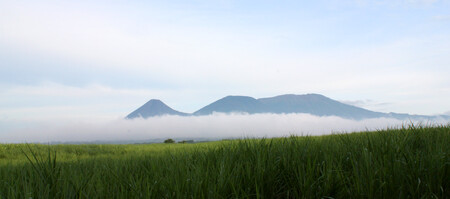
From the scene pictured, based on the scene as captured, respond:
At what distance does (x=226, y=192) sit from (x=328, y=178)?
869mm

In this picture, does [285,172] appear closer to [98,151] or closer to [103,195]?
[103,195]

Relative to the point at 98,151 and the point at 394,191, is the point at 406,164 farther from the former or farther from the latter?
the point at 98,151

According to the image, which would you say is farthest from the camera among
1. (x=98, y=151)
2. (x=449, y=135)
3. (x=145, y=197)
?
(x=98, y=151)

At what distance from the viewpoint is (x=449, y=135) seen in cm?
511

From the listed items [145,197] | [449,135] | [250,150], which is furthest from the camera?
[449,135]

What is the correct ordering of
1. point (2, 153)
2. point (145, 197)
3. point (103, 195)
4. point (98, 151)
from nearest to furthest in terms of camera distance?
point (145, 197), point (103, 195), point (2, 153), point (98, 151)

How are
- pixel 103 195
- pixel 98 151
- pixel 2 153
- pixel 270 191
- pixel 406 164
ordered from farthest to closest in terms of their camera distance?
pixel 98 151, pixel 2 153, pixel 406 164, pixel 270 191, pixel 103 195

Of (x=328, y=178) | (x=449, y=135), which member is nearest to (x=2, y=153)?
(x=328, y=178)

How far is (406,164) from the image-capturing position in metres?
2.77

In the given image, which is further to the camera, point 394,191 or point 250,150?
point 250,150

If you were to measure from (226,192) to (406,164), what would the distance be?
1.80 metres

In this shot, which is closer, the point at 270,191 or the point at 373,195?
the point at 373,195

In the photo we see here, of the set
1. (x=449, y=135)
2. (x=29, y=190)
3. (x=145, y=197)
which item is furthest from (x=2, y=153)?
(x=449, y=135)

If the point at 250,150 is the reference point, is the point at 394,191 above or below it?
below
